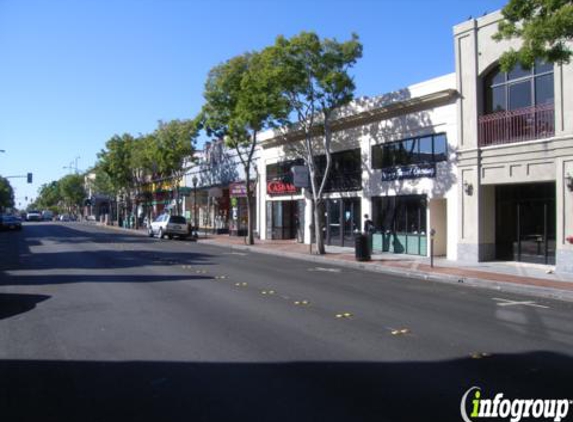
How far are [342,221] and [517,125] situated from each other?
37.4ft

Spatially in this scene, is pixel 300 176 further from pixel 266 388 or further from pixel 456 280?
pixel 266 388

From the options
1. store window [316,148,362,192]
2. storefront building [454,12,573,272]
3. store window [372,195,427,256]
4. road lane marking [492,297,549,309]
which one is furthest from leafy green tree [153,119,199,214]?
road lane marking [492,297,549,309]

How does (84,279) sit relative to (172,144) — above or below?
below

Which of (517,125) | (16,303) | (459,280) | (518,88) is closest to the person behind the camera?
(16,303)

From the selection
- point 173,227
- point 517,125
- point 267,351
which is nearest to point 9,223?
point 173,227

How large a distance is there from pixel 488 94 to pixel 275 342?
16021 mm

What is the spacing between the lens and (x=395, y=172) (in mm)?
24906

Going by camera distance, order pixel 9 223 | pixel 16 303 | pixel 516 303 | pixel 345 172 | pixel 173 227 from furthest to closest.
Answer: pixel 9 223
pixel 173 227
pixel 345 172
pixel 516 303
pixel 16 303

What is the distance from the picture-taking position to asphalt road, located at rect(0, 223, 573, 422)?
5.50 meters

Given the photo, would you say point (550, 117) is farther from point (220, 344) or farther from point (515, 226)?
point (220, 344)

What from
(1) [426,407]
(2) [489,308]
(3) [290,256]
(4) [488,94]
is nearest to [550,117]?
(4) [488,94]

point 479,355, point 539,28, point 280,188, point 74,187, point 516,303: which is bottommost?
point 516,303

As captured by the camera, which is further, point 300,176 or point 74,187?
point 74,187

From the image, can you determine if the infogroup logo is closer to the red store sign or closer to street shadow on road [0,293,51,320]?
street shadow on road [0,293,51,320]
